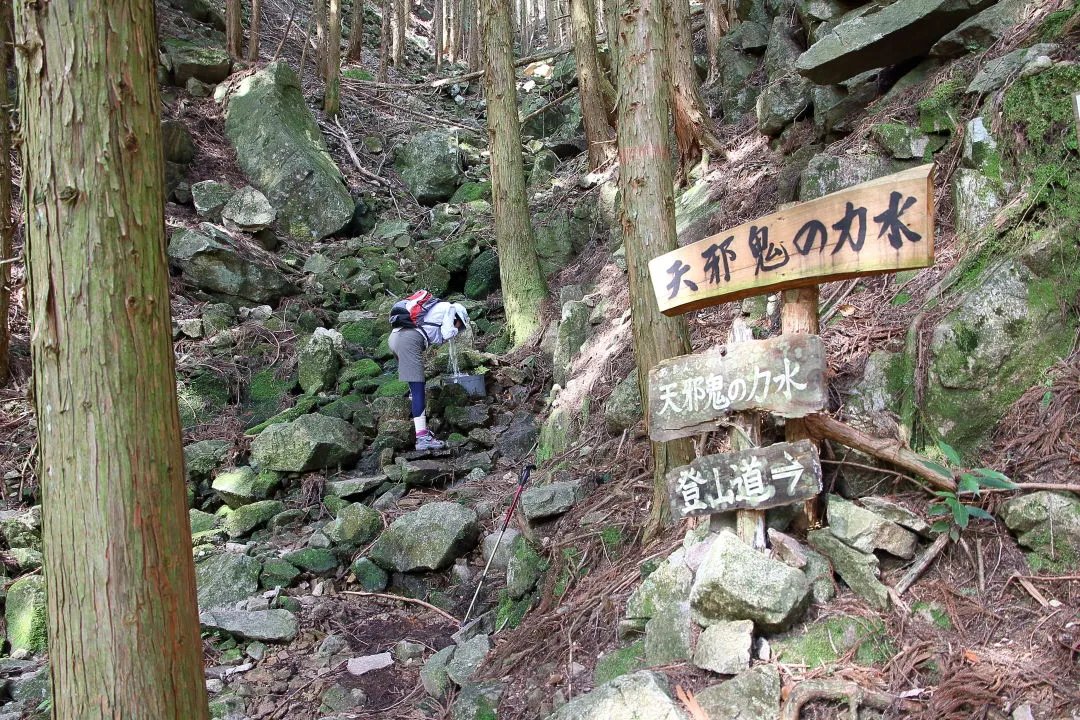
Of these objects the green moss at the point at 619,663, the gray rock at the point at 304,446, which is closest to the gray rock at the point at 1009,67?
the green moss at the point at 619,663

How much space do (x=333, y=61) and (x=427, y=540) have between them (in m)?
12.9

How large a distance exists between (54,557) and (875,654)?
3157mm

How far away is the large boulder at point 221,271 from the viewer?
10531mm

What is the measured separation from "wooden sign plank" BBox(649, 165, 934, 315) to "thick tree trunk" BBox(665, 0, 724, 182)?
4.84 metres

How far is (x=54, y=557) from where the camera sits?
2.63 metres

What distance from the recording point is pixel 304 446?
294 inches

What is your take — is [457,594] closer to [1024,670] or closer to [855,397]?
[855,397]

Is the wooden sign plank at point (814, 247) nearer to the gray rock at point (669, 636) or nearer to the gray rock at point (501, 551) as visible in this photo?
the gray rock at point (669, 636)

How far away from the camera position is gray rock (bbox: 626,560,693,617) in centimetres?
376

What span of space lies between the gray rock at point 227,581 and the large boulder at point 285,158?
7.58m

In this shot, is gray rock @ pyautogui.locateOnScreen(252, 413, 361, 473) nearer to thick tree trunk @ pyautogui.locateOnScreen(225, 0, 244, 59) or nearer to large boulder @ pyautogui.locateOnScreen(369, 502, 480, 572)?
large boulder @ pyautogui.locateOnScreen(369, 502, 480, 572)

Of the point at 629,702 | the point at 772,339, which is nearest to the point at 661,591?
the point at 629,702

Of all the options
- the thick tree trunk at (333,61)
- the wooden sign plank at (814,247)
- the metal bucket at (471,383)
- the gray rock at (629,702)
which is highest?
the thick tree trunk at (333,61)

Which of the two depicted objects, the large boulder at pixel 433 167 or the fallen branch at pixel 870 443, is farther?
the large boulder at pixel 433 167
